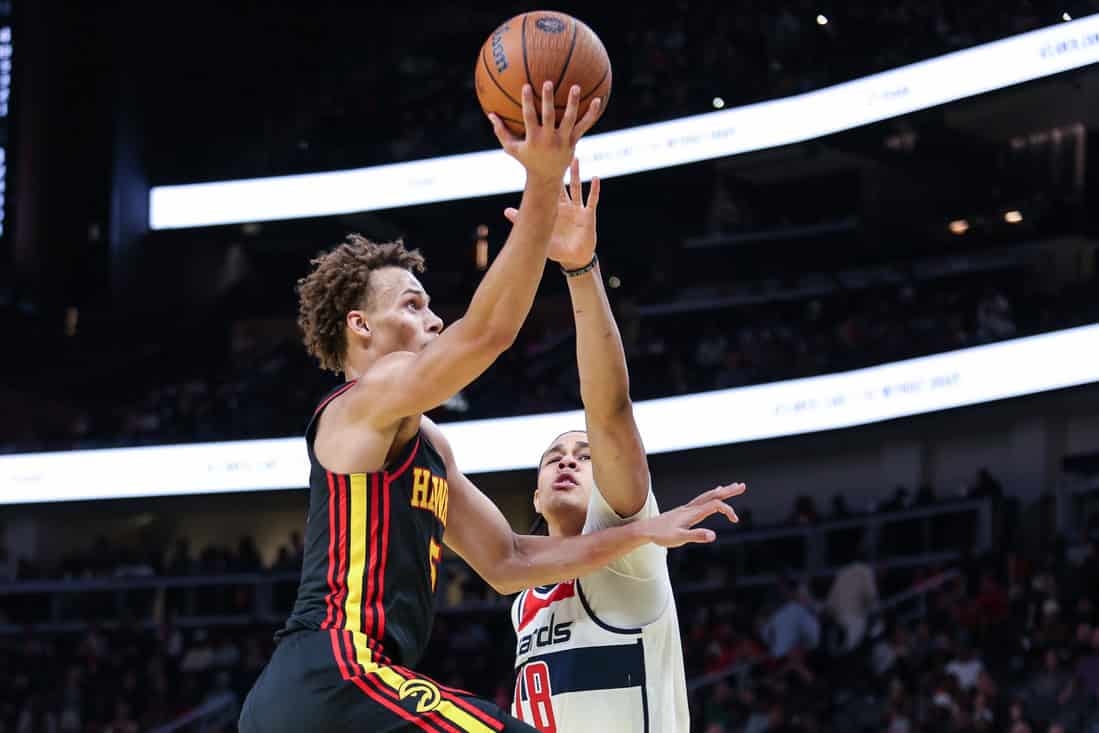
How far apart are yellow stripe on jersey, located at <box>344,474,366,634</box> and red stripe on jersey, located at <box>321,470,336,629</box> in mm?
34

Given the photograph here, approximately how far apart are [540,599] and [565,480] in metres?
0.36

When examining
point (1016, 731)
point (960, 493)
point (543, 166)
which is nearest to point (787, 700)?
point (1016, 731)

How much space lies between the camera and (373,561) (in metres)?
3.28

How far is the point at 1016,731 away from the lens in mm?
10062

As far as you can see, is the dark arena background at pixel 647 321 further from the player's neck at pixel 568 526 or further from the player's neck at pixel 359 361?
the player's neck at pixel 359 361

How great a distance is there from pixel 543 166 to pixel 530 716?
1.73 metres

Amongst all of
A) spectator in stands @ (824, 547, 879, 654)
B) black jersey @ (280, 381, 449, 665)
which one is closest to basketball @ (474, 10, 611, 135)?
black jersey @ (280, 381, 449, 665)

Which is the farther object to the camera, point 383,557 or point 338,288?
point 338,288

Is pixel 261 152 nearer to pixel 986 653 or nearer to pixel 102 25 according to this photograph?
pixel 102 25

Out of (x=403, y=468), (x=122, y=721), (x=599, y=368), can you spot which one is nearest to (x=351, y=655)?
(x=403, y=468)

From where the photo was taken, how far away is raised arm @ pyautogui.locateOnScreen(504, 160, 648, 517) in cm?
379

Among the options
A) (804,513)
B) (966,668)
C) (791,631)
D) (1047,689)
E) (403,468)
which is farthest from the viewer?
(804,513)

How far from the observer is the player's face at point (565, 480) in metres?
4.50

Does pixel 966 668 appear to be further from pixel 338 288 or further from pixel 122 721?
pixel 338 288
